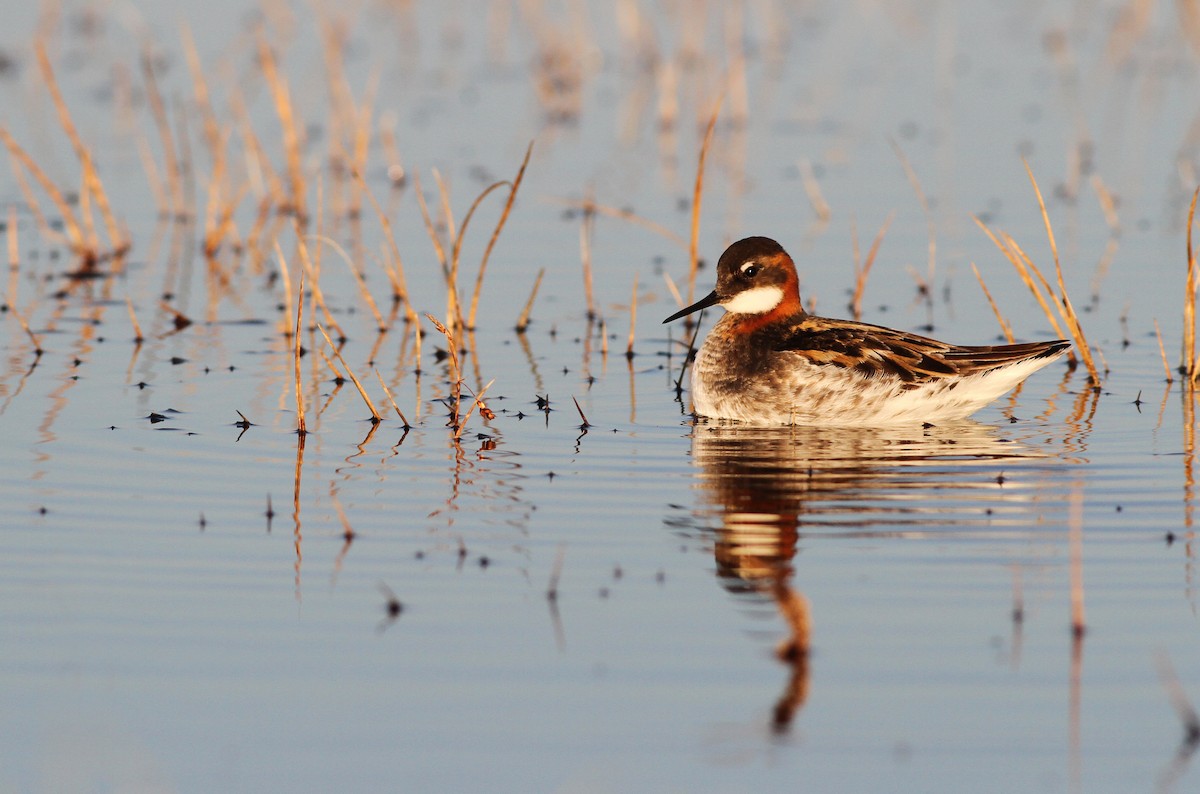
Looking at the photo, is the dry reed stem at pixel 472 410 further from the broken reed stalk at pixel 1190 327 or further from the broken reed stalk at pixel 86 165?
the broken reed stalk at pixel 86 165

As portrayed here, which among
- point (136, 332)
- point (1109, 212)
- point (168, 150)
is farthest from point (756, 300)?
point (168, 150)

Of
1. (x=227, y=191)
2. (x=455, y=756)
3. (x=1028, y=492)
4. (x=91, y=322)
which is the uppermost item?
(x=227, y=191)

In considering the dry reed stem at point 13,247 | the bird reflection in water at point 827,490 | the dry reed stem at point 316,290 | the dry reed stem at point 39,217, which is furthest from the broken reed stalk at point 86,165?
the bird reflection in water at point 827,490

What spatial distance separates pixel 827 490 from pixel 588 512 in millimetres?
1312

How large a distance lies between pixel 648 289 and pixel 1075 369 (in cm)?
371

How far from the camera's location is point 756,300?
1141 centimetres

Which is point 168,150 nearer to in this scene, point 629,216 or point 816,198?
point 629,216

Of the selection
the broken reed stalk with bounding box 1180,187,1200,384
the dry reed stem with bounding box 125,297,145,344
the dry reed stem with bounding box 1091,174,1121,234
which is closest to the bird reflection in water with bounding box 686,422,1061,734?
the broken reed stalk with bounding box 1180,187,1200,384

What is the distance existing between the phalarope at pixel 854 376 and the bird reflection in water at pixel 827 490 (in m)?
0.13

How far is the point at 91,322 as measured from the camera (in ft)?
43.3

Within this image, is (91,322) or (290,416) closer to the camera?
(290,416)

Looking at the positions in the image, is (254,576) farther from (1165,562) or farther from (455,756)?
(1165,562)

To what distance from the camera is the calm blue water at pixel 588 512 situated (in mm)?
5777

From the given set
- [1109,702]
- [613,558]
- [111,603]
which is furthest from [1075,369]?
[111,603]
